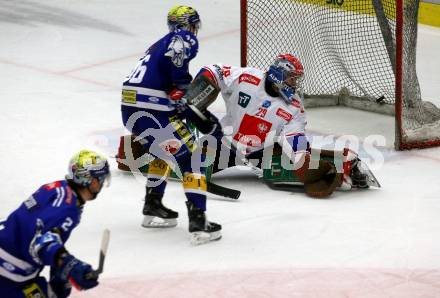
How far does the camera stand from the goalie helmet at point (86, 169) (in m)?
4.37

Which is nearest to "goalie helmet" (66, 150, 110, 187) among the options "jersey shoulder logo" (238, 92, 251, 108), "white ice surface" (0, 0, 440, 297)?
"white ice surface" (0, 0, 440, 297)

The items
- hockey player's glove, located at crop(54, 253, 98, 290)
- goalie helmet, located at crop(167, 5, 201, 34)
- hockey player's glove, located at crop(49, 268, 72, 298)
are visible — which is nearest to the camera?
hockey player's glove, located at crop(54, 253, 98, 290)

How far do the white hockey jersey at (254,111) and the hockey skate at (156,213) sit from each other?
3.04ft

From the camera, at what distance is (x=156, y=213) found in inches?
238

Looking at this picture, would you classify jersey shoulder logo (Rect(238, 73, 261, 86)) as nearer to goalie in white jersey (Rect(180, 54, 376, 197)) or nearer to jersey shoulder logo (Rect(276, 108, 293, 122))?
goalie in white jersey (Rect(180, 54, 376, 197))

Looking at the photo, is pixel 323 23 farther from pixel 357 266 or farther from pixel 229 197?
pixel 357 266

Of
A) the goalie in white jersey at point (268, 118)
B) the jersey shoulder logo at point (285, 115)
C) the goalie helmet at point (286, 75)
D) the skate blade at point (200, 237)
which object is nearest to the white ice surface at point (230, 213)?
the skate blade at point (200, 237)

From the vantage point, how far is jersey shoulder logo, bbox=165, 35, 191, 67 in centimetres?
583

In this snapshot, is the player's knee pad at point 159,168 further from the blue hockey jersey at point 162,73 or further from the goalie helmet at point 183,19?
the goalie helmet at point 183,19

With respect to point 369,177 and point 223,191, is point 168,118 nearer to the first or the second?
point 223,191

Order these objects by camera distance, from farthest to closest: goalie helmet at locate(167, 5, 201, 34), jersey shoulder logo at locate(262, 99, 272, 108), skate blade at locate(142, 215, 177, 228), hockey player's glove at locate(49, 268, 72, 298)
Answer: jersey shoulder logo at locate(262, 99, 272, 108), skate blade at locate(142, 215, 177, 228), goalie helmet at locate(167, 5, 201, 34), hockey player's glove at locate(49, 268, 72, 298)

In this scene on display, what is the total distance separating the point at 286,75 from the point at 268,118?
283mm

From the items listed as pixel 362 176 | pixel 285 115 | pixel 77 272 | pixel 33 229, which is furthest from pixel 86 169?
pixel 362 176

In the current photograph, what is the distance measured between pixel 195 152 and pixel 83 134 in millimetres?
2172
